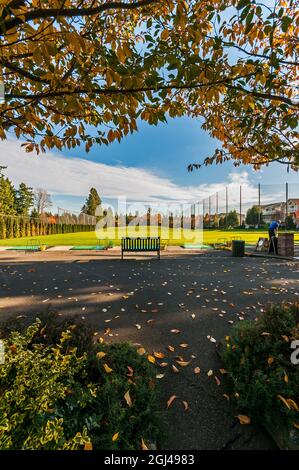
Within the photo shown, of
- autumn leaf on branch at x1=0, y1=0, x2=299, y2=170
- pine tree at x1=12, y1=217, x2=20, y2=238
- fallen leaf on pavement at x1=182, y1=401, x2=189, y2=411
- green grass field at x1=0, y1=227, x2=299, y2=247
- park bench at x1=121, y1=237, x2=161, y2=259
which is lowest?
fallen leaf on pavement at x1=182, y1=401, x2=189, y2=411

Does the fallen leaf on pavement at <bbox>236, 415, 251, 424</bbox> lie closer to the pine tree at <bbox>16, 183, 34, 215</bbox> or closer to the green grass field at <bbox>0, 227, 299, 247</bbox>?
the green grass field at <bbox>0, 227, 299, 247</bbox>

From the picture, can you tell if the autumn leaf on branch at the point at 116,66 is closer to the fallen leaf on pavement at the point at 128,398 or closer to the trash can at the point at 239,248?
the fallen leaf on pavement at the point at 128,398

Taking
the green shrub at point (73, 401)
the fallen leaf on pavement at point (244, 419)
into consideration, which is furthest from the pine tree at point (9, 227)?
the fallen leaf on pavement at point (244, 419)

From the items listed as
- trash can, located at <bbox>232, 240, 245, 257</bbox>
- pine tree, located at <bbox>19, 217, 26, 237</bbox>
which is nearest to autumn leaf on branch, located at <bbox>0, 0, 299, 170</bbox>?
trash can, located at <bbox>232, 240, 245, 257</bbox>

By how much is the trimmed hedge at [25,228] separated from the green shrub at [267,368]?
35.0 meters

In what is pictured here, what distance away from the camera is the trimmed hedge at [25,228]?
3090cm

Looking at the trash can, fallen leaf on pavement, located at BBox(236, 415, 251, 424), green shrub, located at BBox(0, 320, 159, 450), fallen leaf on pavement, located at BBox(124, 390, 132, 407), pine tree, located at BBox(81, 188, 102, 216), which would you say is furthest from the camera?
pine tree, located at BBox(81, 188, 102, 216)

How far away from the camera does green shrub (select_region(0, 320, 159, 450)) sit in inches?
55.7

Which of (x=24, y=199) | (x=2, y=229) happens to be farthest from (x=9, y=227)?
(x=24, y=199)

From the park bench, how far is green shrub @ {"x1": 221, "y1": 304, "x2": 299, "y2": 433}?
8.75 metres

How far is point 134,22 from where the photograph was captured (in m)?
3.32

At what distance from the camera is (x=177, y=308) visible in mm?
4887

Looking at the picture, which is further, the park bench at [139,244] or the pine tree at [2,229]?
the pine tree at [2,229]

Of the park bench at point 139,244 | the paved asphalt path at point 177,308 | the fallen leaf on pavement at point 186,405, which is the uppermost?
the park bench at point 139,244
